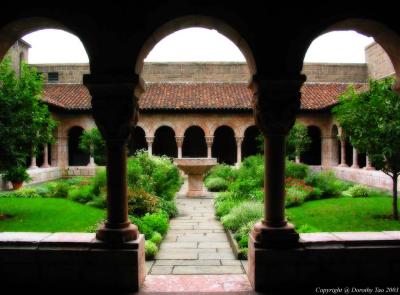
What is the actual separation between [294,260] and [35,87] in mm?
8390

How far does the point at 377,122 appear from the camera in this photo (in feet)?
30.6

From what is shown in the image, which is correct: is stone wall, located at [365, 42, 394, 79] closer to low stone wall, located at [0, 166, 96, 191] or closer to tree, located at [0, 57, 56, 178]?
low stone wall, located at [0, 166, 96, 191]

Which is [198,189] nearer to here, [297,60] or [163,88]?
[297,60]

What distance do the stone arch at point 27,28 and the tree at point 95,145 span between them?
13.6m

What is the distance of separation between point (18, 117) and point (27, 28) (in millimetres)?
6004

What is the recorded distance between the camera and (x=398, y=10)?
13.4 feet

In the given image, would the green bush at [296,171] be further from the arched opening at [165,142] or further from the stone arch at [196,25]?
the stone arch at [196,25]

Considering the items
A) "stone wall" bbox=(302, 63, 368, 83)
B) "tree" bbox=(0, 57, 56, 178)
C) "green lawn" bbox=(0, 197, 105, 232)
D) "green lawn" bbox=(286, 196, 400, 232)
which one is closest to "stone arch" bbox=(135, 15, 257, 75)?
"green lawn" bbox=(286, 196, 400, 232)

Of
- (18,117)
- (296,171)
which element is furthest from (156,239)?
(296,171)

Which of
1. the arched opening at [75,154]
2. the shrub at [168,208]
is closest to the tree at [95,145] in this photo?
the arched opening at [75,154]

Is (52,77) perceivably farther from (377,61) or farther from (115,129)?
(115,129)

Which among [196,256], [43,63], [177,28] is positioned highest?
[43,63]

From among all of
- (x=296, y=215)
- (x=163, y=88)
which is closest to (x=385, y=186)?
(x=296, y=215)

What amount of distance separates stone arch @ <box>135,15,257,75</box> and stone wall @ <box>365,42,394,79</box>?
20251mm
